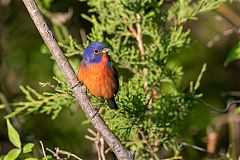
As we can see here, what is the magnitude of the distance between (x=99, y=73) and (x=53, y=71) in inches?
74.7

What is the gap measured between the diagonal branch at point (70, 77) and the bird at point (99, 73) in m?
0.81

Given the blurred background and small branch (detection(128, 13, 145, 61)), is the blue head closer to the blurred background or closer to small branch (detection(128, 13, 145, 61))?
small branch (detection(128, 13, 145, 61))

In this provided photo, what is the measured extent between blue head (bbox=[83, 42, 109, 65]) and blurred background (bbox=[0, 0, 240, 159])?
5.87ft

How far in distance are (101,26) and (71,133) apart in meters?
2.79

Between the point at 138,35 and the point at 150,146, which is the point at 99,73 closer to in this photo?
the point at 138,35

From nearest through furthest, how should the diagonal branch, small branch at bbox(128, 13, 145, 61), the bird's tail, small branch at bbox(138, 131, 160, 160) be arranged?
the diagonal branch, the bird's tail, small branch at bbox(138, 131, 160, 160), small branch at bbox(128, 13, 145, 61)

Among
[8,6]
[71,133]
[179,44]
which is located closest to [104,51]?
[179,44]

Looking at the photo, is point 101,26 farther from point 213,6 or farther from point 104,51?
point 213,6

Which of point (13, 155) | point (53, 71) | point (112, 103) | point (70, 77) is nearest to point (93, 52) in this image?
point (112, 103)

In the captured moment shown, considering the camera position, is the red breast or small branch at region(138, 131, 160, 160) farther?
small branch at region(138, 131, 160, 160)

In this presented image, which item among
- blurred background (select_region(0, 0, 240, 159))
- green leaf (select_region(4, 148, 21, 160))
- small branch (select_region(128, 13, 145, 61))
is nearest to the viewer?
green leaf (select_region(4, 148, 21, 160))

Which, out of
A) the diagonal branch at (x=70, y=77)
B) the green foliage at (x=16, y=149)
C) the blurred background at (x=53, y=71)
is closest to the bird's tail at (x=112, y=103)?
the green foliage at (x=16, y=149)

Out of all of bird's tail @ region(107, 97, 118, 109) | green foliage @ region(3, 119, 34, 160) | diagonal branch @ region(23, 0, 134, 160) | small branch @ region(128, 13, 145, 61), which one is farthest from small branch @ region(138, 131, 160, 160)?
diagonal branch @ region(23, 0, 134, 160)

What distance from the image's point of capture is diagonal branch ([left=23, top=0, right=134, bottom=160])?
3098 millimetres
